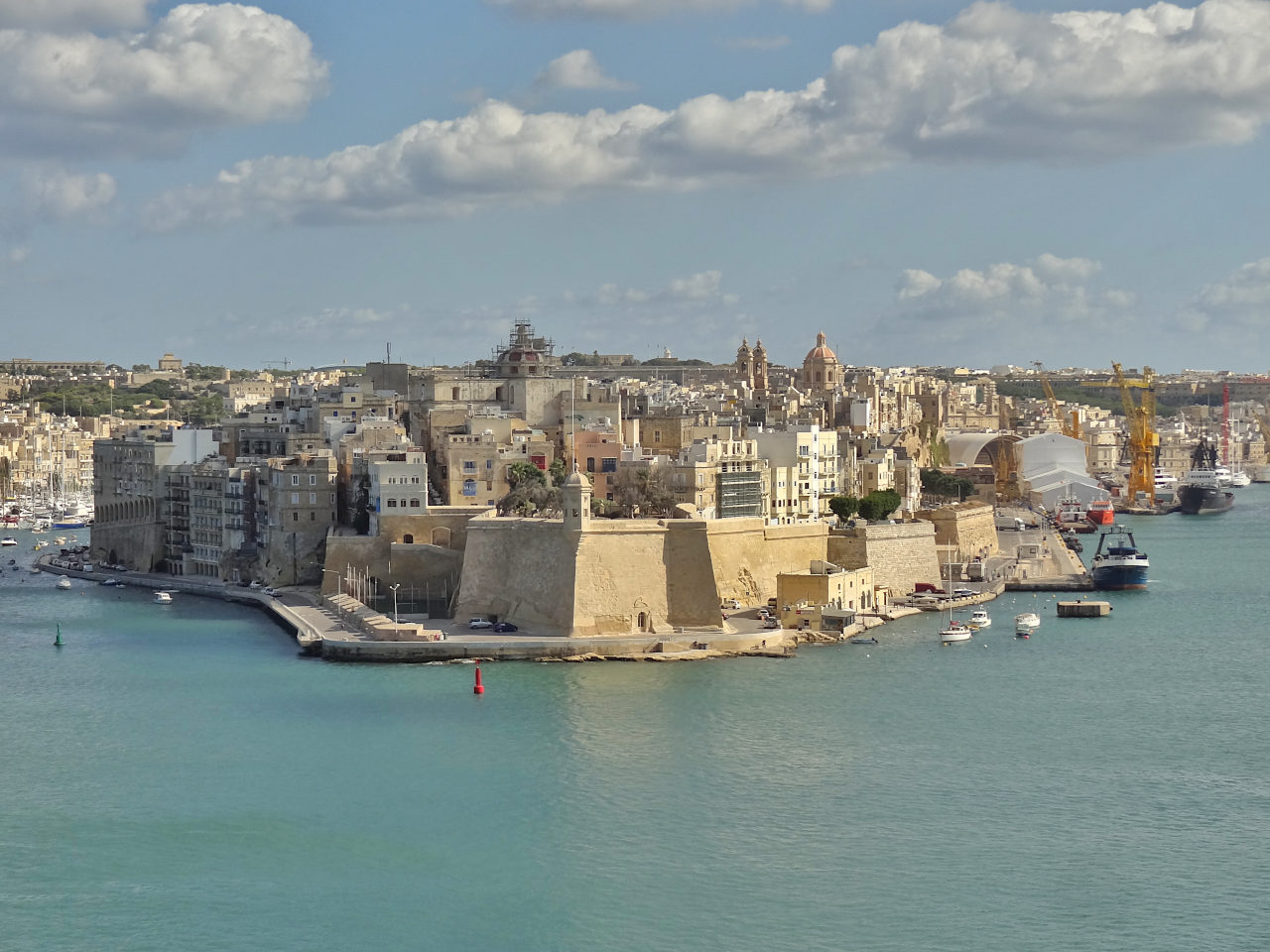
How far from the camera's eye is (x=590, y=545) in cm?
2488

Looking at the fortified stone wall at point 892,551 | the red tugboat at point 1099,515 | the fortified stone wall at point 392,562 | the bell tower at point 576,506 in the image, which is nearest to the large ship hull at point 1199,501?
the red tugboat at point 1099,515

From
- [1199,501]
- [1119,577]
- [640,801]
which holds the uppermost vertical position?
[1199,501]

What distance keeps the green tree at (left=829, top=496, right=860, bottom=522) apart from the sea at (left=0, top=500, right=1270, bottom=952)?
8.13 meters

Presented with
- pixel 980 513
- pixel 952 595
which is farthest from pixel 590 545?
pixel 980 513

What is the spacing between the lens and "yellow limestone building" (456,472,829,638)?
24.8 m

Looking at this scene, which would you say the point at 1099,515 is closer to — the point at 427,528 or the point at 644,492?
the point at 644,492

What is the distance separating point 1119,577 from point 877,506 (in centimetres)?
443

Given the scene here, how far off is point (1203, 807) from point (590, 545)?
9775 mm

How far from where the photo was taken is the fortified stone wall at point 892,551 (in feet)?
99.1

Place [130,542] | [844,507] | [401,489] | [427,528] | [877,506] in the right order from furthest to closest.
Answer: [130,542] < [877,506] < [844,507] < [401,489] < [427,528]

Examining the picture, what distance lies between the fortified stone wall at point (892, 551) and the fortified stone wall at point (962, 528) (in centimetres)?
Result: 188

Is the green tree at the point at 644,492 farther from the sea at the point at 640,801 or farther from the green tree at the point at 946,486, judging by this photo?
the green tree at the point at 946,486

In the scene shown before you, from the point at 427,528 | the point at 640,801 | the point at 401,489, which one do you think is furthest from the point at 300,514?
the point at 640,801

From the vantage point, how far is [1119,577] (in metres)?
33.4
